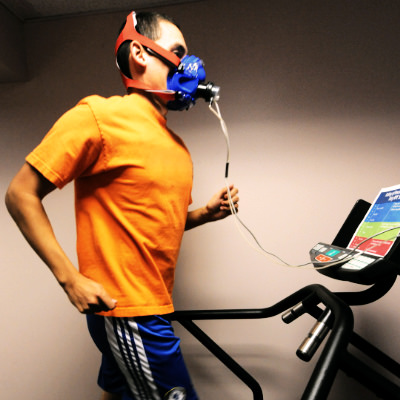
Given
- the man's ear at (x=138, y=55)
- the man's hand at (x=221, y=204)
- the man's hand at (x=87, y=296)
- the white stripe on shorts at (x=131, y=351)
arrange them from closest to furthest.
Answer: the man's hand at (x=87, y=296) → the white stripe on shorts at (x=131, y=351) → the man's ear at (x=138, y=55) → the man's hand at (x=221, y=204)

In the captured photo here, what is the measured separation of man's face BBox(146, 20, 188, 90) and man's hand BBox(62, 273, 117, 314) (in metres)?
0.58

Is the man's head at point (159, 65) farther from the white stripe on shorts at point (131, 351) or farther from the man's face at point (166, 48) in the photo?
the white stripe on shorts at point (131, 351)

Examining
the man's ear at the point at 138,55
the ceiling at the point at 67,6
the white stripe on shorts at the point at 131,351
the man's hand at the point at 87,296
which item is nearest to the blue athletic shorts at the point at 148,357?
the white stripe on shorts at the point at 131,351

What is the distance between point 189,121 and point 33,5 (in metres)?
0.92

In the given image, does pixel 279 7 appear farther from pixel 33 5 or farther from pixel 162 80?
pixel 33 5

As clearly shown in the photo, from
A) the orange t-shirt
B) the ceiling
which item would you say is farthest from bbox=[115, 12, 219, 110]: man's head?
the ceiling

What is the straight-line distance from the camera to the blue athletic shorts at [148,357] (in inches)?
30.6

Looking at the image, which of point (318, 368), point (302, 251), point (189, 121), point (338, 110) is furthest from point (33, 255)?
point (338, 110)

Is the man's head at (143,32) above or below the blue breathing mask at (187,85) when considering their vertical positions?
above

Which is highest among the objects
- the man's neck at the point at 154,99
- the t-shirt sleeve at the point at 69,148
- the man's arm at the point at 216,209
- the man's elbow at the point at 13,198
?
the man's neck at the point at 154,99

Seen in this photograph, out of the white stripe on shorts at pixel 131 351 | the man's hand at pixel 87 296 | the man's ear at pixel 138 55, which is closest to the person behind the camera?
the man's hand at pixel 87 296

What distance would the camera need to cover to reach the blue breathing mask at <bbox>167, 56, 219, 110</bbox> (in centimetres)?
95

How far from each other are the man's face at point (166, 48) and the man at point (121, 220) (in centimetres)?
9

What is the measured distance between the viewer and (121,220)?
0.80 metres
